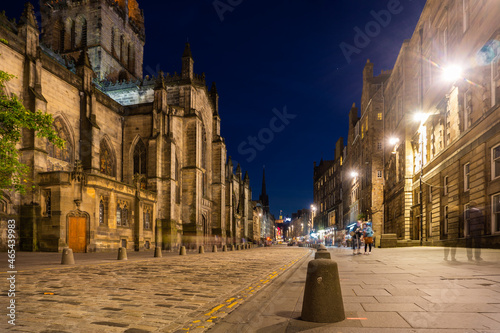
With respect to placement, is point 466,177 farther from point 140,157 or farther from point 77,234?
point 140,157

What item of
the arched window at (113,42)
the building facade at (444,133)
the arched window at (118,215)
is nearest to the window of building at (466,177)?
Result: the building facade at (444,133)

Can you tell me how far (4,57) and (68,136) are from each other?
7.58 metres

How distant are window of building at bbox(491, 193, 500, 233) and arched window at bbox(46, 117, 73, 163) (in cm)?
2667

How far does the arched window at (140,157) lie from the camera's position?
35522mm

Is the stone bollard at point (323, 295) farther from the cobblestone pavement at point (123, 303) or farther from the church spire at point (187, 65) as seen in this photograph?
the church spire at point (187, 65)

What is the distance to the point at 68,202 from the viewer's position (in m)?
22.2

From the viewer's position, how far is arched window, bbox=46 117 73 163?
2652 cm

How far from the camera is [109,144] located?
3397cm

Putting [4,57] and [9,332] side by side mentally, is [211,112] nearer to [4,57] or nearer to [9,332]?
[4,57]

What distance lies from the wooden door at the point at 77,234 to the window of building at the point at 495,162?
22.3 m

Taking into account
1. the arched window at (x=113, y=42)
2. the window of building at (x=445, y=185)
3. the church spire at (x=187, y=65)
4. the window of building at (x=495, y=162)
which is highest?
the arched window at (x=113, y=42)

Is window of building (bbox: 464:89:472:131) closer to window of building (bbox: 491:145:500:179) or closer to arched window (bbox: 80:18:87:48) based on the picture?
window of building (bbox: 491:145:500:179)

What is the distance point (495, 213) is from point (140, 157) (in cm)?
2880

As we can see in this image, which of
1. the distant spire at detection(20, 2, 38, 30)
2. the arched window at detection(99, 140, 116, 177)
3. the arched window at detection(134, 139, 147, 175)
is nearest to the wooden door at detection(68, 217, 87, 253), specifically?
the arched window at detection(99, 140, 116, 177)
